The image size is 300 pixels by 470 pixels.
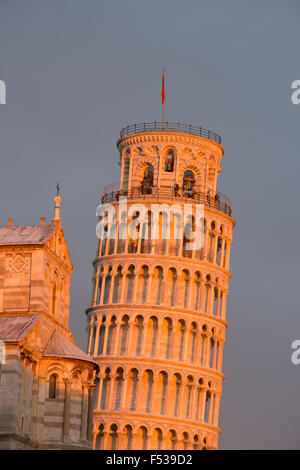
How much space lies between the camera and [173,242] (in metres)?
135

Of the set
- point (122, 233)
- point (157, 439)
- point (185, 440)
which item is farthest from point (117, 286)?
point (185, 440)

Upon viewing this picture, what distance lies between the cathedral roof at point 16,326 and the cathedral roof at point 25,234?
5.40 metres

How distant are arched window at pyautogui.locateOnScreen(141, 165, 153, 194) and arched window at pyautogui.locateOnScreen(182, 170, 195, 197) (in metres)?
3.53

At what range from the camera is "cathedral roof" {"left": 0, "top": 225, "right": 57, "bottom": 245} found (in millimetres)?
91000

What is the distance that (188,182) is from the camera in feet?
455

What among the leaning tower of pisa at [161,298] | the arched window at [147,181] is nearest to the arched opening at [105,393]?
the leaning tower of pisa at [161,298]

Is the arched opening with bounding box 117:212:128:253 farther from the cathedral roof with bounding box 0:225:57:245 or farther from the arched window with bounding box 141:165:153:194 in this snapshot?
the cathedral roof with bounding box 0:225:57:245

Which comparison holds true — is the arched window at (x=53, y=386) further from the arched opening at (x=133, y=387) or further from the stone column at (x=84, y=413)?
the arched opening at (x=133, y=387)

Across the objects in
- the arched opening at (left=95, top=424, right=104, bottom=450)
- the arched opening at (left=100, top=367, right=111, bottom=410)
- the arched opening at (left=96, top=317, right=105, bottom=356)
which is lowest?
the arched opening at (left=95, top=424, right=104, bottom=450)

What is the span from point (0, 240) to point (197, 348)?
149ft

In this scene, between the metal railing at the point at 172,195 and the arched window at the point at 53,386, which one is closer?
the arched window at the point at 53,386

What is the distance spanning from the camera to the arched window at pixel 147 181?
138 metres

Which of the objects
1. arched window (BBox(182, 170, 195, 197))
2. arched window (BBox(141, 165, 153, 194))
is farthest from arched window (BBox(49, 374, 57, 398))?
arched window (BBox(182, 170, 195, 197))
